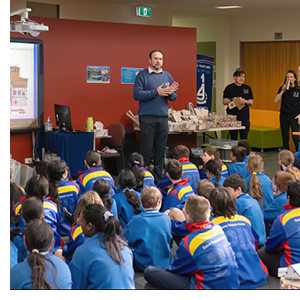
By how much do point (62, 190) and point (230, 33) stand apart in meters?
8.13

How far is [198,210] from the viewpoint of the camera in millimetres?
2832

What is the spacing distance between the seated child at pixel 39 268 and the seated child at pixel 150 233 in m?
1.07

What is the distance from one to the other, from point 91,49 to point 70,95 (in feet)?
2.71

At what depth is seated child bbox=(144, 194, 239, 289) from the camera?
2775 millimetres

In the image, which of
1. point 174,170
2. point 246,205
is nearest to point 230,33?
point 174,170

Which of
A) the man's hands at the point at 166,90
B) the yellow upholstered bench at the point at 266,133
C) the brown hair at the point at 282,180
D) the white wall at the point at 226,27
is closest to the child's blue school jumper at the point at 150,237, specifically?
the brown hair at the point at 282,180

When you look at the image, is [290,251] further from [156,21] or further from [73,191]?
[156,21]

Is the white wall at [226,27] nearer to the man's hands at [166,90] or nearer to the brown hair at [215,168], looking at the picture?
the man's hands at [166,90]

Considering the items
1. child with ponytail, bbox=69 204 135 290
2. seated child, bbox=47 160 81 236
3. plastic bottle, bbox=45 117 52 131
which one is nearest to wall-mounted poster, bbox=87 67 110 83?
plastic bottle, bbox=45 117 52 131

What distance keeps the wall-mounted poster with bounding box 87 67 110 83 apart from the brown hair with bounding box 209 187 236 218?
4986mm

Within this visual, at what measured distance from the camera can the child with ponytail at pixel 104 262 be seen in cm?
249

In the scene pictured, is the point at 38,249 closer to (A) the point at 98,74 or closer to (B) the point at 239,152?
(B) the point at 239,152

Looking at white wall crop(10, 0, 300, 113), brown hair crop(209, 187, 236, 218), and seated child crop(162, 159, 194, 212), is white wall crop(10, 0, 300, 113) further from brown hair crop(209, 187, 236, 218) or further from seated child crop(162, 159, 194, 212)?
brown hair crop(209, 187, 236, 218)
